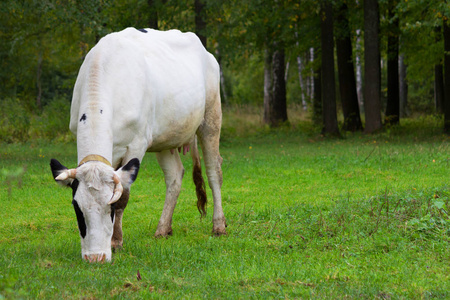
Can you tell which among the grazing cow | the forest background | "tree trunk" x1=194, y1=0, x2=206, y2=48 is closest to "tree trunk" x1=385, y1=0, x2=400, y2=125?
the forest background

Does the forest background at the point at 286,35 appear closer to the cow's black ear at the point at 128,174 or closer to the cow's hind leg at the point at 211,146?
the cow's hind leg at the point at 211,146

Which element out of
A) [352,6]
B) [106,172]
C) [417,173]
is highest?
[352,6]

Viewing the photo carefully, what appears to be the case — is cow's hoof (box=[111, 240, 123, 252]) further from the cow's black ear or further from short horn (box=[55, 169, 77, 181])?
short horn (box=[55, 169, 77, 181])

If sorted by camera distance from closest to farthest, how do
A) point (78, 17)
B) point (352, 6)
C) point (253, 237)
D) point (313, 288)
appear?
1. point (313, 288)
2. point (253, 237)
3. point (78, 17)
4. point (352, 6)

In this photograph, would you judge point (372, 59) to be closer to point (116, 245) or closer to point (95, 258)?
point (116, 245)

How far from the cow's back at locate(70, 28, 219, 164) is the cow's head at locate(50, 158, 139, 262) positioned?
0.42 m

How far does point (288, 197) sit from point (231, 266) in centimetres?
474

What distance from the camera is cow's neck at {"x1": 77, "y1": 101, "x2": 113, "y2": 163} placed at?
589 cm

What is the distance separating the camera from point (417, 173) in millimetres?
12062

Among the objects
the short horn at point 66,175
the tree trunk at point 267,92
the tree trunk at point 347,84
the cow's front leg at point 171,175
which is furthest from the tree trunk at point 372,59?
the short horn at point 66,175

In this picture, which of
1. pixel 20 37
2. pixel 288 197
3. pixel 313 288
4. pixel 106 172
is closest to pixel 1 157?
pixel 20 37

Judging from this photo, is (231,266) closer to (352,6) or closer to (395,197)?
(395,197)

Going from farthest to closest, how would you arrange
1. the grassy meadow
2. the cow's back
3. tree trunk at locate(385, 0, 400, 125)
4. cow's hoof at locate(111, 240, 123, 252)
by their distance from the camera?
1. tree trunk at locate(385, 0, 400, 125)
2. cow's hoof at locate(111, 240, 123, 252)
3. the cow's back
4. the grassy meadow

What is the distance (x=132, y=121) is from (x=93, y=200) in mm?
1229
